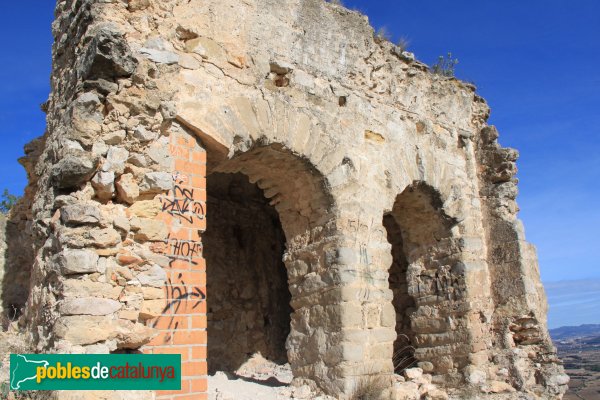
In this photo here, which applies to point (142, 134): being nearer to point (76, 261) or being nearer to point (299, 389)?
point (76, 261)

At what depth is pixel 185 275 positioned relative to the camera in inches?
161

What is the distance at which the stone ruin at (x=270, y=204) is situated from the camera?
Result: 3.85 m

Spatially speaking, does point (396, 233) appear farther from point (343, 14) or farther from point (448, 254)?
point (343, 14)

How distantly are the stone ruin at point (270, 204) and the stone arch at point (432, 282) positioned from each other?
2cm

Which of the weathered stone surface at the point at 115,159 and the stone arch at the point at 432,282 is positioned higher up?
the weathered stone surface at the point at 115,159

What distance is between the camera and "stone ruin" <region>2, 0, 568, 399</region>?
3.85 metres

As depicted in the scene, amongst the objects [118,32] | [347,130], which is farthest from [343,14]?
[118,32]

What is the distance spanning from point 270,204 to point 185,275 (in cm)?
196

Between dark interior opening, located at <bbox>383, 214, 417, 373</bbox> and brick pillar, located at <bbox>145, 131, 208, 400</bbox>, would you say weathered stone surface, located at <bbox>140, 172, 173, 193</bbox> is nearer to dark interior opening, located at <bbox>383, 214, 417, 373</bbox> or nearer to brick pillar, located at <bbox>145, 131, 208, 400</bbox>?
brick pillar, located at <bbox>145, 131, 208, 400</bbox>

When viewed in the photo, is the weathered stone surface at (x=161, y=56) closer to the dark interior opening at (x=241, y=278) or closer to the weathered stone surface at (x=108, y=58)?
the weathered stone surface at (x=108, y=58)

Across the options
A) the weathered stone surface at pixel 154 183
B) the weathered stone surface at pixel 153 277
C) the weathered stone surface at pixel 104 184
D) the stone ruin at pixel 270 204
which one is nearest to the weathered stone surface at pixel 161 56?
the stone ruin at pixel 270 204

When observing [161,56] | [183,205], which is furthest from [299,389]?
[161,56]

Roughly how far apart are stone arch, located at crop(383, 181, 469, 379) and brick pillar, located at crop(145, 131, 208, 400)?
2.94 metres

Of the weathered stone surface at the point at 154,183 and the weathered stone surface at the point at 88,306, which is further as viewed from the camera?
the weathered stone surface at the point at 154,183
